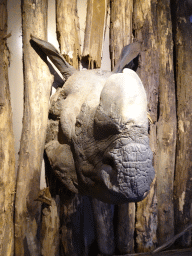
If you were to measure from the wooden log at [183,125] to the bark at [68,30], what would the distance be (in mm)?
902

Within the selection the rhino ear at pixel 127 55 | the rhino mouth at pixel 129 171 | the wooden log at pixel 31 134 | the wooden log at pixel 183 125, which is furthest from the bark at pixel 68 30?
the wooden log at pixel 183 125

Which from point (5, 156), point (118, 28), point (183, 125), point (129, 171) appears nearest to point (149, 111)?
point (183, 125)

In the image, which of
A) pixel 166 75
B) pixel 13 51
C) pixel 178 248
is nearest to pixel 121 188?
pixel 13 51

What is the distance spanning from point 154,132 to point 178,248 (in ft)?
3.23

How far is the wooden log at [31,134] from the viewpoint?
1.34 meters

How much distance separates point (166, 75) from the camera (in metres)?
1.88

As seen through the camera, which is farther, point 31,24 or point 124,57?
point 124,57

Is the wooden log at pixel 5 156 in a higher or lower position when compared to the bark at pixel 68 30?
lower

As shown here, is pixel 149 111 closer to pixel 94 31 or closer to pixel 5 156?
pixel 94 31

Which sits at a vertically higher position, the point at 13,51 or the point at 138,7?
the point at 138,7

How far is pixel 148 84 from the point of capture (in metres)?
1.75

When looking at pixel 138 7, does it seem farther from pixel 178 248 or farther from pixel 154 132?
pixel 178 248

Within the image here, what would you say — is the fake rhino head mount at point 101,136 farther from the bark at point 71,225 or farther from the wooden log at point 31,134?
the bark at point 71,225

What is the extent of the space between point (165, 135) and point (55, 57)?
1002mm
